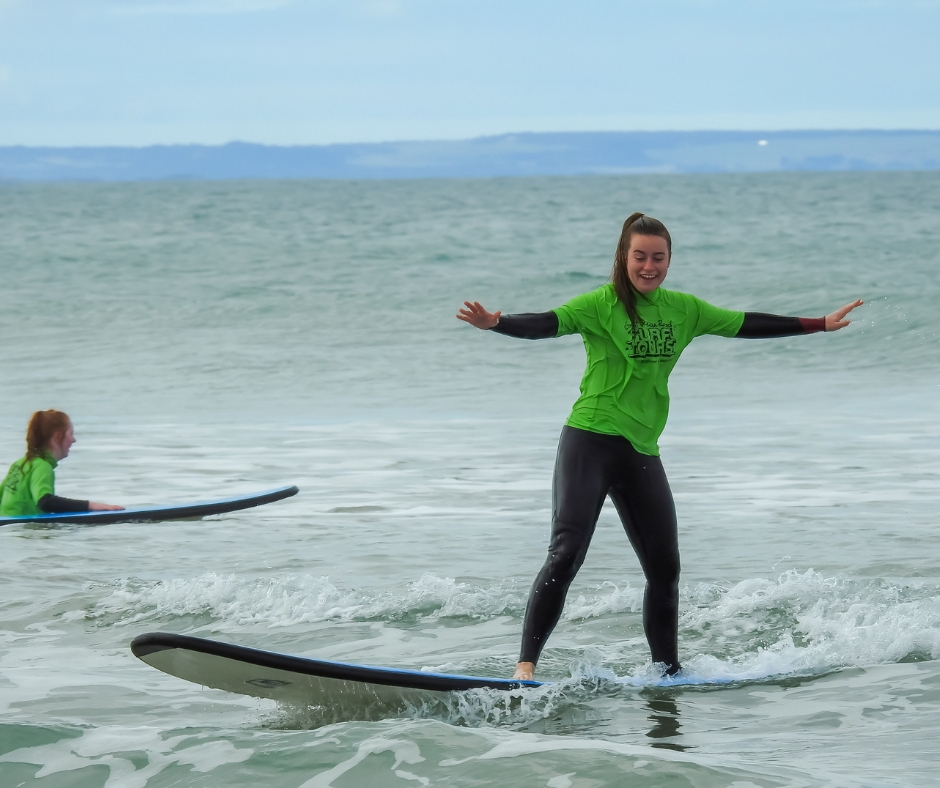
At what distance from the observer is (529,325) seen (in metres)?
4.89

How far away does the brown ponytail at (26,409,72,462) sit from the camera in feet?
30.7

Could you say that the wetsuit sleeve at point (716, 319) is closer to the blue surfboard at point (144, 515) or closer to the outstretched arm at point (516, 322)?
the outstretched arm at point (516, 322)

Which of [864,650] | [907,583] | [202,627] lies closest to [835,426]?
[907,583]

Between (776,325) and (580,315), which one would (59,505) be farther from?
(776,325)

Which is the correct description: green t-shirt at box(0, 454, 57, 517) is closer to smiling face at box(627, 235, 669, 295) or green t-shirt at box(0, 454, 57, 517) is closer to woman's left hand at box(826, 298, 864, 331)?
smiling face at box(627, 235, 669, 295)

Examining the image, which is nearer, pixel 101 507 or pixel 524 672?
pixel 524 672

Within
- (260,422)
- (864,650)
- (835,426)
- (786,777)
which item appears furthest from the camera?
(260,422)

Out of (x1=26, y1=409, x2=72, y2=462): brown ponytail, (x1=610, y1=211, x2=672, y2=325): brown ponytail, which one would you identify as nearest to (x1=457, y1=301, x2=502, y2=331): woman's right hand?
(x1=610, y1=211, x2=672, y2=325): brown ponytail

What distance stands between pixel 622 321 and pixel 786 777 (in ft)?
6.02

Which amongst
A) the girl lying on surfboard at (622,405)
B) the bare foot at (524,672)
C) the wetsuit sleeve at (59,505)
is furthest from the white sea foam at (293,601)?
the wetsuit sleeve at (59,505)

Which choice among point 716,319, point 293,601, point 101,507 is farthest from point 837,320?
point 101,507

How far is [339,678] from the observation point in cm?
491

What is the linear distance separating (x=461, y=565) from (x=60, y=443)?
349 cm

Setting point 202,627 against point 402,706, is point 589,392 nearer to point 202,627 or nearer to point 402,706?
point 402,706
